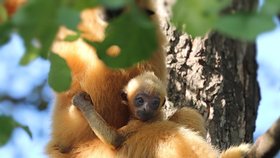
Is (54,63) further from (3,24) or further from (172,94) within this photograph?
(172,94)

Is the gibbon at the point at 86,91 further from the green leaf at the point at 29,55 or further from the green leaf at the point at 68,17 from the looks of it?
the green leaf at the point at 68,17

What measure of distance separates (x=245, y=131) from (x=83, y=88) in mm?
A: 1789

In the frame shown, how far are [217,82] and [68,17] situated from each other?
4238 millimetres

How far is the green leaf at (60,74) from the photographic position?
2.42m

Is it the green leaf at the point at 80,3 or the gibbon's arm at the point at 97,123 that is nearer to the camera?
the green leaf at the point at 80,3

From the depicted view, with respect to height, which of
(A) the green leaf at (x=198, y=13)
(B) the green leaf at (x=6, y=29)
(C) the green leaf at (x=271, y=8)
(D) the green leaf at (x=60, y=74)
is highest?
(C) the green leaf at (x=271, y=8)

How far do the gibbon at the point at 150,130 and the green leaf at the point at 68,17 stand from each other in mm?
2747

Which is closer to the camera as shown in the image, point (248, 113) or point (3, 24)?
point (3, 24)

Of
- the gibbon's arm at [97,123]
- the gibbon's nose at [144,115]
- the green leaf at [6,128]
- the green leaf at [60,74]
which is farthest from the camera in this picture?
the gibbon's nose at [144,115]

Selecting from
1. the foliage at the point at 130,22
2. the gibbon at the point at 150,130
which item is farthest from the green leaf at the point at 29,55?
the gibbon at the point at 150,130

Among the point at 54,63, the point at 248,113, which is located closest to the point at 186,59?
the point at 248,113

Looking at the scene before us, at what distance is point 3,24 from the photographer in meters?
1.87

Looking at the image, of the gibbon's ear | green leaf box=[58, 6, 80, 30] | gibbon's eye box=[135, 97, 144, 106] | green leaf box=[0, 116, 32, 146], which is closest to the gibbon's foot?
the gibbon's ear

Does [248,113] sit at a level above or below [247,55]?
below
